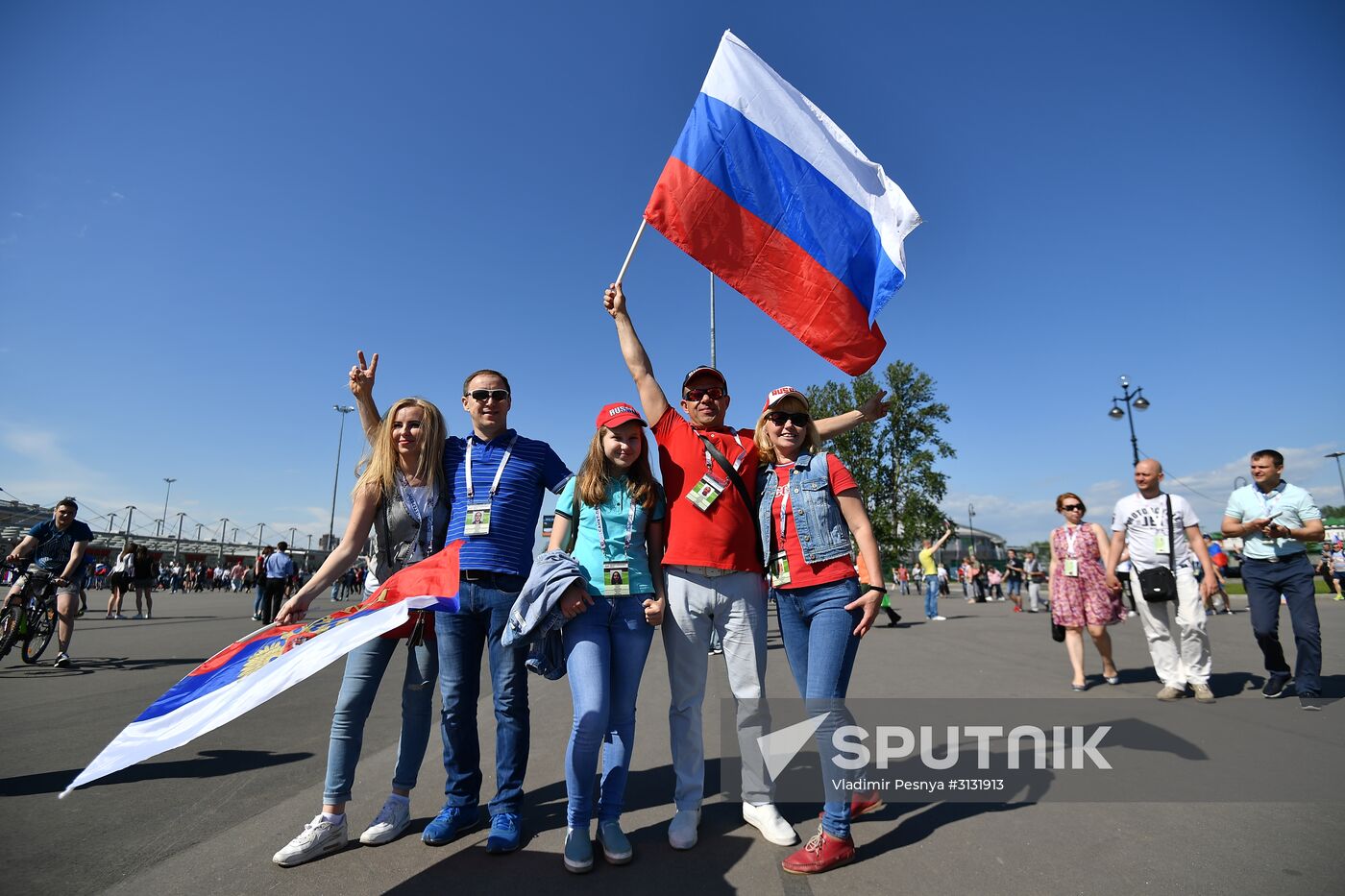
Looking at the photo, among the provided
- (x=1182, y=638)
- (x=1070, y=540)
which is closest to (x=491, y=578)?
(x=1182, y=638)

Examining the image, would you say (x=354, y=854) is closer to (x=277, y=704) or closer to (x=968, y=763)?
(x=968, y=763)

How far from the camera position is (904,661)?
8.40m

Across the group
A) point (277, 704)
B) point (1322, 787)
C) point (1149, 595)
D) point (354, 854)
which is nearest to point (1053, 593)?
point (1149, 595)

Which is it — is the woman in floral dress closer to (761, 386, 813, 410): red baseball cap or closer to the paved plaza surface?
the paved plaza surface

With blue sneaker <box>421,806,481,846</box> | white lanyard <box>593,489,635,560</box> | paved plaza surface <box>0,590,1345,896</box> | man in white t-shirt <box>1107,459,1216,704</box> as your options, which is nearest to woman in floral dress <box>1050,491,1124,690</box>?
man in white t-shirt <box>1107,459,1216,704</box>

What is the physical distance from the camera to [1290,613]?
17.7 feet

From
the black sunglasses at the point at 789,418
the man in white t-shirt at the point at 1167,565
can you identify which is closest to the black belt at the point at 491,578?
the black sunglasses at the point at 789,418

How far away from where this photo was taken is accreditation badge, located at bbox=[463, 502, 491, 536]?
3215mm

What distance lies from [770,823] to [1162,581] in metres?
4.96

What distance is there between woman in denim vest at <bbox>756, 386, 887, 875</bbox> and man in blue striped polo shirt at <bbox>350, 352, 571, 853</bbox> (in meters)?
1.23

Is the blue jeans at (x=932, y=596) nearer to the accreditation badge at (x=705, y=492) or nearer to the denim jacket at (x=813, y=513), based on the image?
the denim jacket at (x=813, y=513)

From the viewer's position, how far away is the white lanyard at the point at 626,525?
3145 mm

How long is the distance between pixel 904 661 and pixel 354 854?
707 centimetres

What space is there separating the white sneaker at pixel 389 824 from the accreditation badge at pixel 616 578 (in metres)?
1.41
